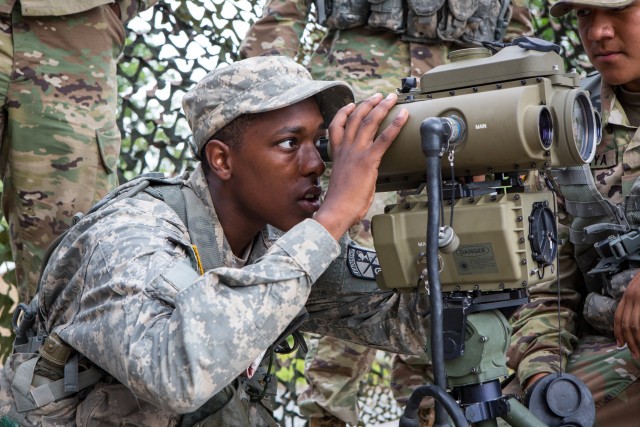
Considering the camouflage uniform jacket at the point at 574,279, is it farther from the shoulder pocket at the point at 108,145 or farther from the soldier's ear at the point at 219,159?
the shoulder pocket at the point at 108,145

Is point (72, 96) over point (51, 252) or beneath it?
over

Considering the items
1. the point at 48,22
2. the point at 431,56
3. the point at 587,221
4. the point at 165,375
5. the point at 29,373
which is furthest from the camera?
the point at 431,56

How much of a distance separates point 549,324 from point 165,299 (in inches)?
60.6

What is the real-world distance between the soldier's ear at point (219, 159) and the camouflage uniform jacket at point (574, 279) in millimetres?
1153

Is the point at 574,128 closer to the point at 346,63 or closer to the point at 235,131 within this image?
the point at 235,131

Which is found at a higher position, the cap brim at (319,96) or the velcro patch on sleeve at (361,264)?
the cap brim at (319,96)

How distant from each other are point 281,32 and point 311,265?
218 cm

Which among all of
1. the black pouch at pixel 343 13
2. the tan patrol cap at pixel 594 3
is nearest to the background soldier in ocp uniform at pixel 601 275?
the tan patrol cap at pixel 594 3

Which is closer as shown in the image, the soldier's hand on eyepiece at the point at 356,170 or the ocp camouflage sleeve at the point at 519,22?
the soldier's hand on eyepiece at the point at 356,170

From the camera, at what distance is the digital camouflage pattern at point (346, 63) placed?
407 cm

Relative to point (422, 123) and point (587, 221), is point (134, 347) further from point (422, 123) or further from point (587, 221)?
point (587, 221)

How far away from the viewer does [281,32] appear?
436cm

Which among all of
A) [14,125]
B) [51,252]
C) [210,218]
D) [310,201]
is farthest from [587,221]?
[14,125]

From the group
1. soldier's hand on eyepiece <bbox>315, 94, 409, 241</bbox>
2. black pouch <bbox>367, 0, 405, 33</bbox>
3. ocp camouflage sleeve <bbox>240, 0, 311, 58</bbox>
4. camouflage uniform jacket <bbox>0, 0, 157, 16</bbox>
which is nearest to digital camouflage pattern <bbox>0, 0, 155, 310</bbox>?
camouflage uniform jacket <bbox>0, 0, 157, 16</bbox>
